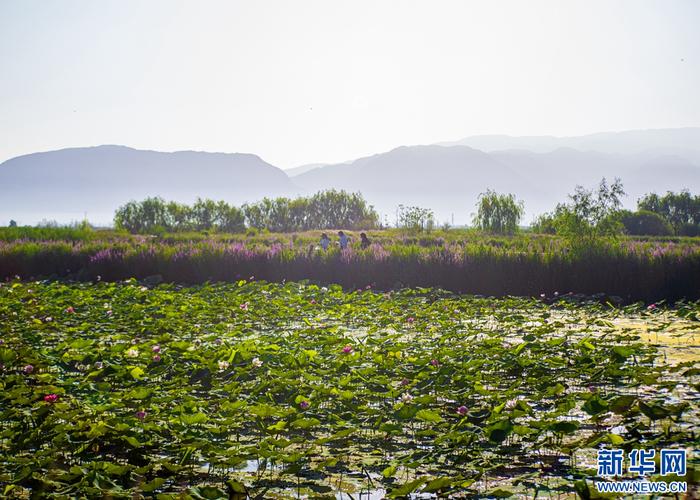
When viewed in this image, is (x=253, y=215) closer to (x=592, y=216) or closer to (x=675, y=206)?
(x=592, y=216)

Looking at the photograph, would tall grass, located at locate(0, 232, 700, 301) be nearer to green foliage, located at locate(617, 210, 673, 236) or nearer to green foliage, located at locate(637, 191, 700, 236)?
green foliage, located at locate(617, 210, 673, 236)

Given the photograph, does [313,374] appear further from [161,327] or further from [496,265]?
[496,265]

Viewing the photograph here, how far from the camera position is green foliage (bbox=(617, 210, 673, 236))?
47.4 m

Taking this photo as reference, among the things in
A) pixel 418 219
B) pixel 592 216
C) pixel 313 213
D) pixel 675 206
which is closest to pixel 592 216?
pixel 592 216

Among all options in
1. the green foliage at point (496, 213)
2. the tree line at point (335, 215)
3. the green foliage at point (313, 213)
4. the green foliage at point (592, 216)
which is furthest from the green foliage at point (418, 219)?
the green foliage at point (592, 216)

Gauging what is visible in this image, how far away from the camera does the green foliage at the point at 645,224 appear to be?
47.4 metres

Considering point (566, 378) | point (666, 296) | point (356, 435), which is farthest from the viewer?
point (666, 296)

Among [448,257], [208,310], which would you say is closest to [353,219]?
[448,257]

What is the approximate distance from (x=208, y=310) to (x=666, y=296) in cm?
1008

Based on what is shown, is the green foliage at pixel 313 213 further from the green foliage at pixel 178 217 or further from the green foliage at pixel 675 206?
the green foliage at pixel 675 206

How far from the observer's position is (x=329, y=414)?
4.26m

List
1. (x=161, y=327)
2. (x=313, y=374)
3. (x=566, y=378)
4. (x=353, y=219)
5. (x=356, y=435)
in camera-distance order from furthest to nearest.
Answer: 1. (x=353, y=219)
2. (x=161, y=327)
3. (x=566, y=378)
4. (x=313, y=374)
5. (x=356, y=435)

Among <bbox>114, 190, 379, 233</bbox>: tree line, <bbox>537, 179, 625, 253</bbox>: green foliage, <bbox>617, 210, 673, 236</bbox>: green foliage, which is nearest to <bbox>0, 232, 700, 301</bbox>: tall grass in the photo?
<bbox>537, 179, 625, 253</bbox>: green foliage

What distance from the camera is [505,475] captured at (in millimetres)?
3398
